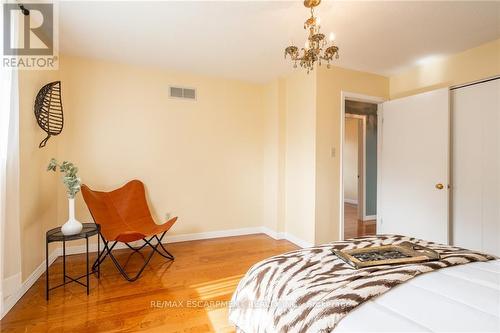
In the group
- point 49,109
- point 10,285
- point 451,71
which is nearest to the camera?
point 10,285

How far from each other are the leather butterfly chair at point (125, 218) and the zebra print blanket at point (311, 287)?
1.59 meters

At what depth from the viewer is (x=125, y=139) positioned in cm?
328

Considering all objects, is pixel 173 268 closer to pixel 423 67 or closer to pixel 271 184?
pixel 271 184

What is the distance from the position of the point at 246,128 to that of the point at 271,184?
0.97 meters

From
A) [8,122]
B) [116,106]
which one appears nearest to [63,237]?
[8,122]

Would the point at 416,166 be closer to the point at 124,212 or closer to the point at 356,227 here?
the point at 356,227

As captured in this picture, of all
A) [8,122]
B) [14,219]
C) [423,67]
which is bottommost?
[14,219]

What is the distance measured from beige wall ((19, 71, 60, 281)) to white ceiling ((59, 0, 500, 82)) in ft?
2.13

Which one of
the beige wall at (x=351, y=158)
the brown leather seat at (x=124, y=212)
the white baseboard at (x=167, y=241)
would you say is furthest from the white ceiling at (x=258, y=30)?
the beige wall at (x=351, y=158)

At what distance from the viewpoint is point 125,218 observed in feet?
9.81

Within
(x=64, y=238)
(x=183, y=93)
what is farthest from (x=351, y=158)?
(x=64, y=238)

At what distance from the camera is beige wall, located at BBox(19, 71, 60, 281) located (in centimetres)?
212

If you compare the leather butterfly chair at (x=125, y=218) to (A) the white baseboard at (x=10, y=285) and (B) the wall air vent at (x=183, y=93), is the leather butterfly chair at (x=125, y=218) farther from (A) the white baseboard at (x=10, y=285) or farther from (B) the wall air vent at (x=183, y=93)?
(B) the wall air vent at (x=183, y=93)

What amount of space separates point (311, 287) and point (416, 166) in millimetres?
2817
